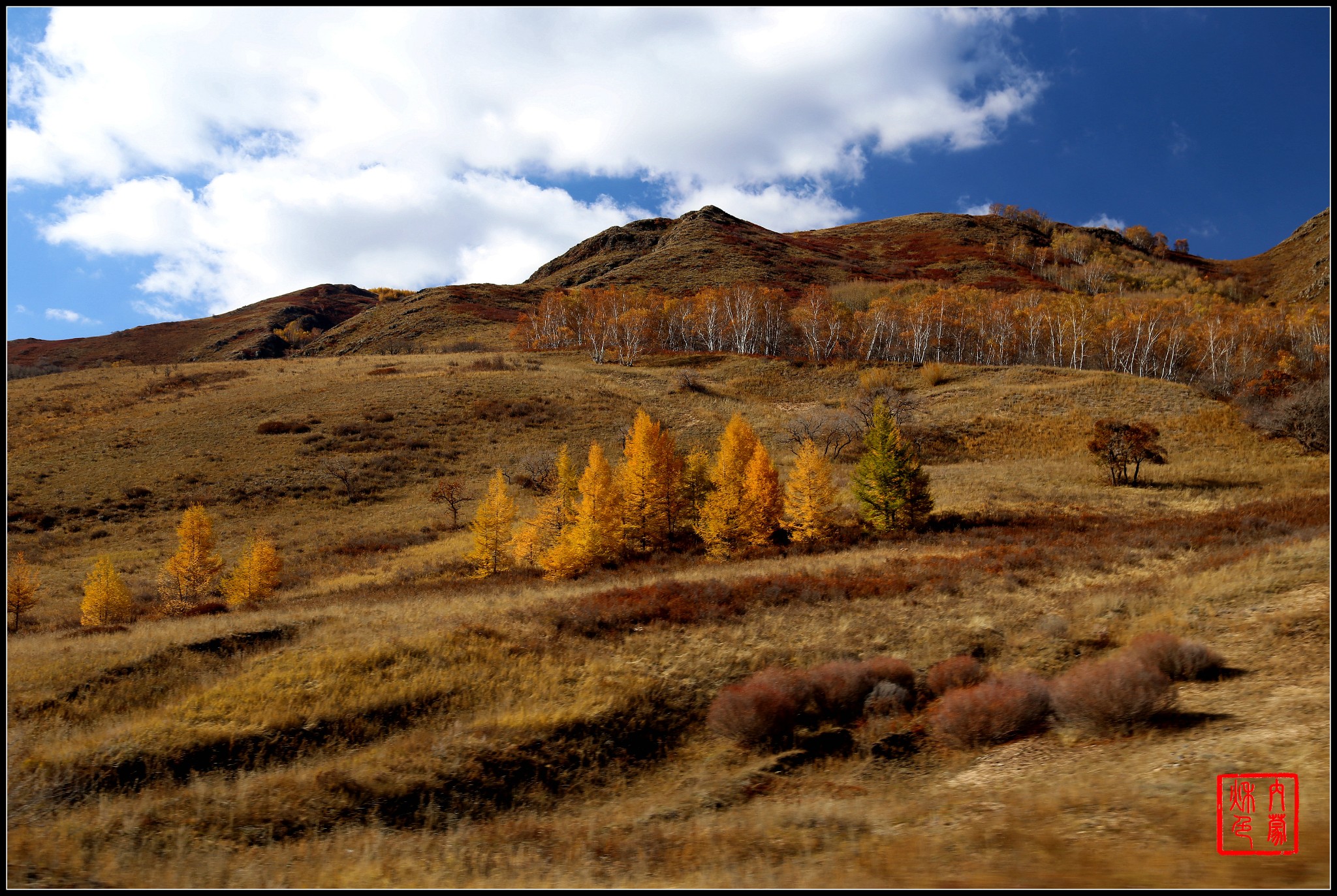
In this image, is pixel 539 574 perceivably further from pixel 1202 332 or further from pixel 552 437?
pixel 1202 332

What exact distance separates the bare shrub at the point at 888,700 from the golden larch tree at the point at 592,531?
65.7ft

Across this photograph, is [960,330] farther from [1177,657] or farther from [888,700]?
[888,700]

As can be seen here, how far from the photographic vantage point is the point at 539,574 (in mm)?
32812

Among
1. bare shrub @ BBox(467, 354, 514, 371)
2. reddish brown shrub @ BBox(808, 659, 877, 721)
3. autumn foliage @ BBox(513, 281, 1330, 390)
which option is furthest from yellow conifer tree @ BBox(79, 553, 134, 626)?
autumn foliage @ BBox(513, 281, 1330, 390)

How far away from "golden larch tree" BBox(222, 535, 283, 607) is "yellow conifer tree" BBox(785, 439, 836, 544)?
28.1 m

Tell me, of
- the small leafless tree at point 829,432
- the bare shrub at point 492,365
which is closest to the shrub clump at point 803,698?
the small leafless tree at point 829,432

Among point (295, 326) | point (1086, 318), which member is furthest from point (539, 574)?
point (295, 326)

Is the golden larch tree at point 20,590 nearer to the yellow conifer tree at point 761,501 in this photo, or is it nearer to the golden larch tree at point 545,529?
the golden larch tree at point 545,529

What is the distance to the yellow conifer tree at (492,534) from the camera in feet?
111

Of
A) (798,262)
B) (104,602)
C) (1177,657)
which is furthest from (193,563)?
(798,262)

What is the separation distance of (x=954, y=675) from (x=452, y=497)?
133 feet

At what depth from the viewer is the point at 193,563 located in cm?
3166

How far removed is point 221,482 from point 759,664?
55412mm

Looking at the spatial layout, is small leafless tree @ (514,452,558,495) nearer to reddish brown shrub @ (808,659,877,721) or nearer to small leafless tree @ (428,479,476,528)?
small leafless tree @ (428,479,476,528)
